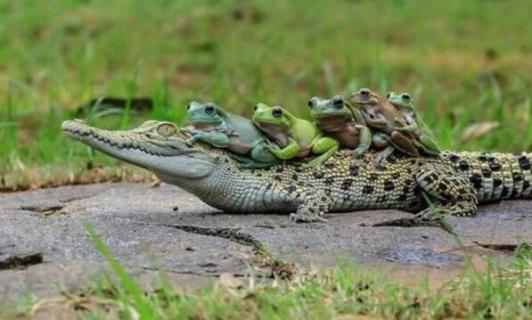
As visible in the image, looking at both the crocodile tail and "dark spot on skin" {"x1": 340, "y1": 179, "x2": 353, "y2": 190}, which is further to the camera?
the crocodile tail

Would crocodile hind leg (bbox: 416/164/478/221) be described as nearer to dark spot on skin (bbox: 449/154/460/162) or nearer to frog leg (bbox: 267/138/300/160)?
dark spot on skin (bbox: 449/154/460/162)

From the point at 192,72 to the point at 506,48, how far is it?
2.98 metres

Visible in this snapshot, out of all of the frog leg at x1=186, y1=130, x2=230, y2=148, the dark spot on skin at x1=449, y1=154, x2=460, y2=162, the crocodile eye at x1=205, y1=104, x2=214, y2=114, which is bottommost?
the dark spot on skin at x1=449, y1=154, x2=460, y2=162

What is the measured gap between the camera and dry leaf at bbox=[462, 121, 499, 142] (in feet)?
25.7

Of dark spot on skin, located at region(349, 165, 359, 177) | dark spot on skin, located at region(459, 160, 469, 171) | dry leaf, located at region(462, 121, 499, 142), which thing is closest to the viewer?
dark spot on skin, located at region(349, 165, 359, 177)

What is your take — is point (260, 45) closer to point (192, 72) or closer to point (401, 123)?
point (192, 72)

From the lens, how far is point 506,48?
464 inches

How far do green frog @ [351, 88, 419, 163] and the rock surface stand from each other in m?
0.30

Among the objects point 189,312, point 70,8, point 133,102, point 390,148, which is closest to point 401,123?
point 390,148

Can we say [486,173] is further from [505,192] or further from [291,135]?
[291,135]

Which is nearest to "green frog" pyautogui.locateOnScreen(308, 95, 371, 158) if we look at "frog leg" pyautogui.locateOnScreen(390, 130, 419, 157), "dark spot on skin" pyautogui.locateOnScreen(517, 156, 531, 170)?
"frog leg" pyautogui.locateOnScreen(390, 130, 419, 157)

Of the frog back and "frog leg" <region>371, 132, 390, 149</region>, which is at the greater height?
the frog back

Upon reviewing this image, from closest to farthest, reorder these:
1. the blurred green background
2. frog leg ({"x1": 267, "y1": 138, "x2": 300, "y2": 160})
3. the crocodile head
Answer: the crocodile head → frog leg ({"x1": 267, "y1": 138, "x2": 300, "y2": 160}) → the blurred green background

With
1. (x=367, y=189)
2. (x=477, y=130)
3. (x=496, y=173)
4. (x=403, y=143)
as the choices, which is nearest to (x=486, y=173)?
(x=496, y=173)
